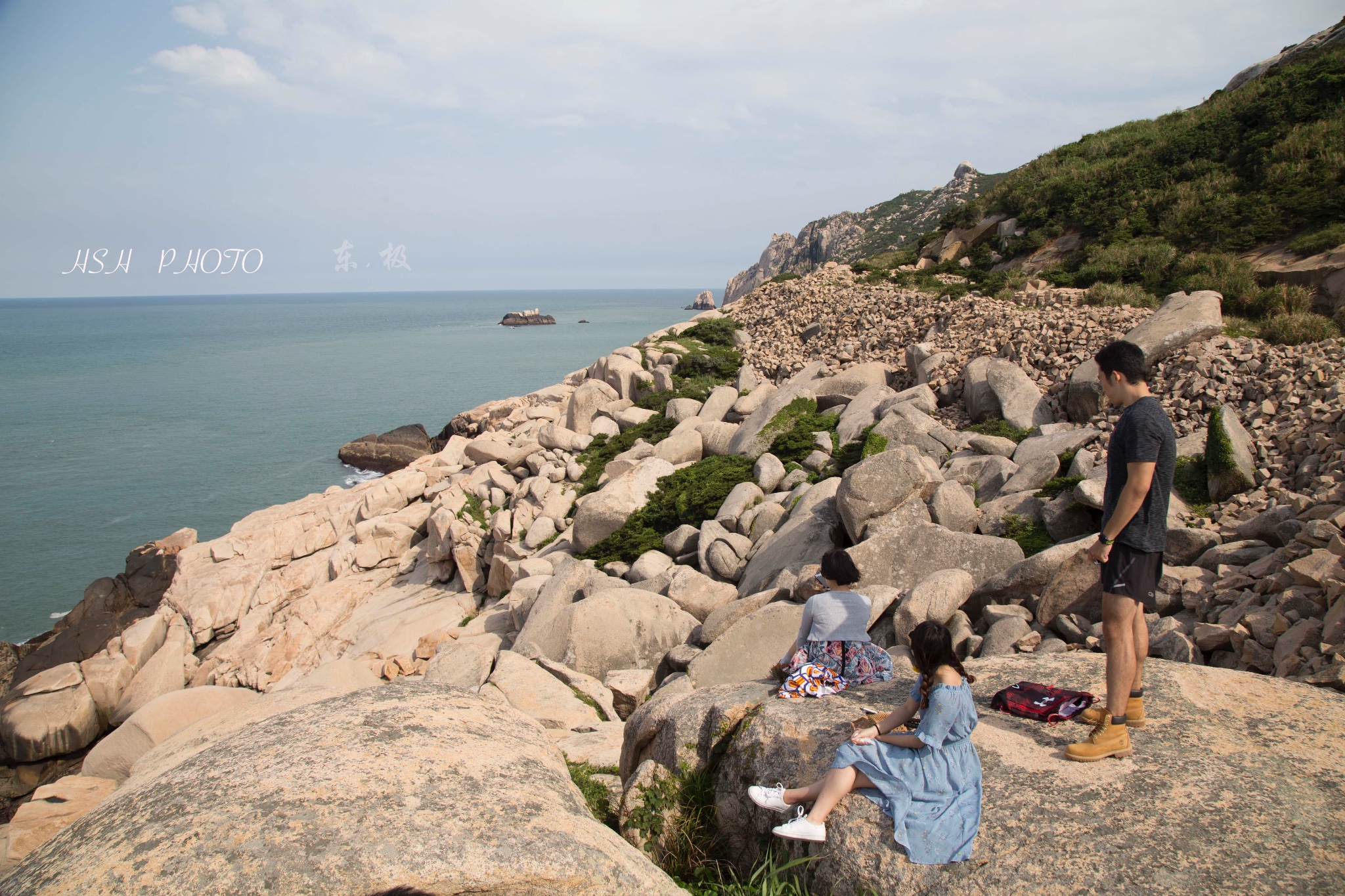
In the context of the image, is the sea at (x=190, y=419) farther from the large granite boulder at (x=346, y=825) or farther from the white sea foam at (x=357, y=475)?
the large granite boulder at (x=346, y=825)

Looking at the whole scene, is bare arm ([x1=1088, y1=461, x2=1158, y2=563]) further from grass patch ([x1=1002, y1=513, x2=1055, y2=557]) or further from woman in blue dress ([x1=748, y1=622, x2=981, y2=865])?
grass patch ([x1=1002, y1=513, x2=1055, y2=557])

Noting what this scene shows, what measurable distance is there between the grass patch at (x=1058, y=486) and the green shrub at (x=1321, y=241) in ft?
33.2

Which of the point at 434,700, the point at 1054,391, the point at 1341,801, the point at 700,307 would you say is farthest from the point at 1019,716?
the point at 700,307

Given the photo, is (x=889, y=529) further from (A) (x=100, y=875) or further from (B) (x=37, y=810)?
(B) (x=37, y=810)

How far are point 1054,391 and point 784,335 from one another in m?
10.7

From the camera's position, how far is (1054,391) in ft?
45.4

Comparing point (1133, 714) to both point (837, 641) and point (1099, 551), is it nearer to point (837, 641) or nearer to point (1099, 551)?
point (1099, 551)

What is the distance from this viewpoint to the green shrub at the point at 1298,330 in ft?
39.3

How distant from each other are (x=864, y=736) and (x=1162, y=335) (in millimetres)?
11331

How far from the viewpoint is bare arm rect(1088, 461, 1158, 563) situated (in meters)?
4.61

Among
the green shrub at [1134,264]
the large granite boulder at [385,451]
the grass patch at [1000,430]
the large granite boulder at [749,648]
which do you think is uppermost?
the green shrub at [1134,264]

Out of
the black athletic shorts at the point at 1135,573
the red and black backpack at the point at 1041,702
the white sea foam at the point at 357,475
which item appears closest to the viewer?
the black athletic shorts at the point at 1135,573

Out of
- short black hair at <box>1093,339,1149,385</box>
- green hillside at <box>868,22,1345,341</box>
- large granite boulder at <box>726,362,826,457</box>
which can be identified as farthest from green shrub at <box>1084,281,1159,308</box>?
short black hair at <box>1093,339,1149,385</box>

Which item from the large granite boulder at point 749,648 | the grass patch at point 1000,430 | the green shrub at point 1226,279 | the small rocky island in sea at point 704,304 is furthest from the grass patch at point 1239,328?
the small rocky island in sea at point 704,304
